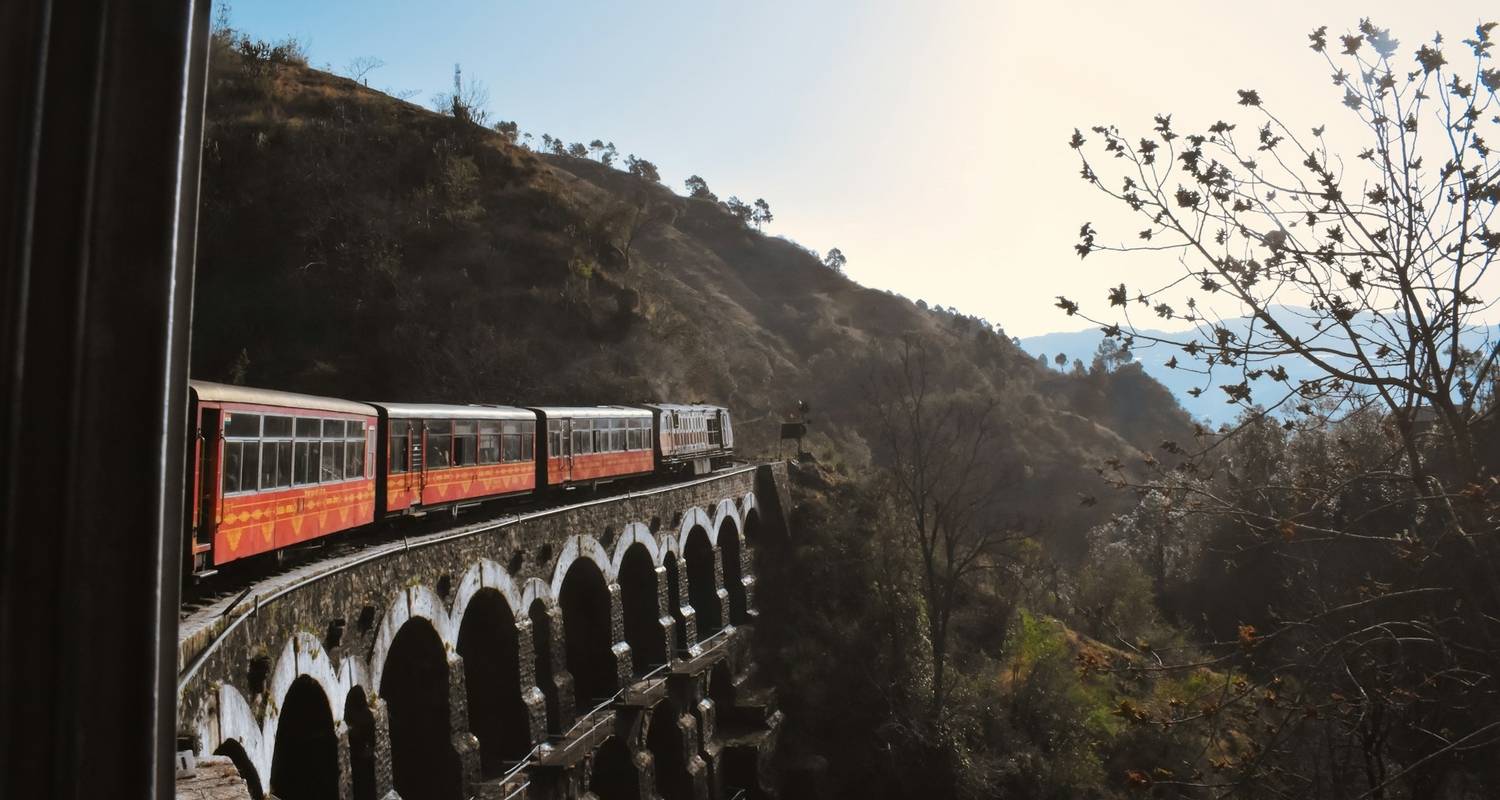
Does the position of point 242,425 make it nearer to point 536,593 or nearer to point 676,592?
point 536,593

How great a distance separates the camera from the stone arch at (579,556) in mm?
16172

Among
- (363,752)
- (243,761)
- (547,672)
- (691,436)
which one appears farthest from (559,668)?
(691,436)

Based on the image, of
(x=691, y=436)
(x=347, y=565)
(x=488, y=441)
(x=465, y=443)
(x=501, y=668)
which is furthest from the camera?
(x=691, y=436)

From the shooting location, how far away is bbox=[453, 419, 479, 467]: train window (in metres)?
16.7

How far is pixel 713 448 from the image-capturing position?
32875 millimetres

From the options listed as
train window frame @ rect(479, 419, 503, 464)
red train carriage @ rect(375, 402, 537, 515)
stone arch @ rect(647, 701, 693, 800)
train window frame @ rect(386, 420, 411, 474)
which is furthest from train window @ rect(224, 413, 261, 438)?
stone arch @ rect(647, 701, 693, 800)

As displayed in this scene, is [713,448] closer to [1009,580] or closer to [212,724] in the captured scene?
[1009,580]

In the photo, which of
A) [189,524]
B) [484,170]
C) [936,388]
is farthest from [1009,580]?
[936,388]

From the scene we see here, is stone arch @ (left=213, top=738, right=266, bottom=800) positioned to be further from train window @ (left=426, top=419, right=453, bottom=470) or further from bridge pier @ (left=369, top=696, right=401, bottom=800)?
train window @ (left=426, top=419, right=453, bottom=470)

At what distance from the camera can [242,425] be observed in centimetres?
1033

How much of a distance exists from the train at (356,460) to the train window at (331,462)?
2cm

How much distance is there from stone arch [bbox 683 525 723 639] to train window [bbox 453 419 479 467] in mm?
8932

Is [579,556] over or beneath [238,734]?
over

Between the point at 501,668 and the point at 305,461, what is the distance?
A: 186 inches
